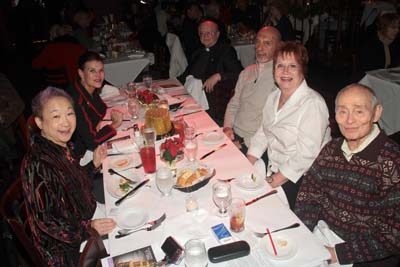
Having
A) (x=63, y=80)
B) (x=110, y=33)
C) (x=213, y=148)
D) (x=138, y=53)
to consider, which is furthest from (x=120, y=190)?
(x=110, y=33)

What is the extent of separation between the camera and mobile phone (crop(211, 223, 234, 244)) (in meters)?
1.42

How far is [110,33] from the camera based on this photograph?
255 inches

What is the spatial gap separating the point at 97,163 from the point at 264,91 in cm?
142

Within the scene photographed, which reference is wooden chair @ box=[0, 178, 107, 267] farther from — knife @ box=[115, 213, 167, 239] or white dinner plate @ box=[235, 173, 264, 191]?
white dinner plate @ box=[235, 173, 264, 191]

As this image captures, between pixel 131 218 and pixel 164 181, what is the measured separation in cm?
24

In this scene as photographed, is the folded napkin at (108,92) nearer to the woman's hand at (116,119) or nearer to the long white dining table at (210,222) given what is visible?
the woman's hand at (116,119)

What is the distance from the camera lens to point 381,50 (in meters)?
3.91

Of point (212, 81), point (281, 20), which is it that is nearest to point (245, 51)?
point (281, 20)

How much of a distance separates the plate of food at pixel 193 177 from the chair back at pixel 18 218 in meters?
0.69

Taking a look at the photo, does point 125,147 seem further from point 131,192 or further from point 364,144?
point 364,144

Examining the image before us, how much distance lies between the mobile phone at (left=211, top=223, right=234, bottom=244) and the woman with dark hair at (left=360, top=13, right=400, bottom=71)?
10.9 ft

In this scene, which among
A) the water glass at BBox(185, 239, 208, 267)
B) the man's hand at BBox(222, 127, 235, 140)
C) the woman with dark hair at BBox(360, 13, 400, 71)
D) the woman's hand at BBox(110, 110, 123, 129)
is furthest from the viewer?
the woman with dark hair at BBox(360, 13, 400, 71)

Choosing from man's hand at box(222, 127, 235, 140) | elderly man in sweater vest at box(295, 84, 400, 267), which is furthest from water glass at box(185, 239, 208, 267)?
man's hand at box(222, 127, 235, 140)

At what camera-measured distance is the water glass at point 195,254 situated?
1.29 metres
